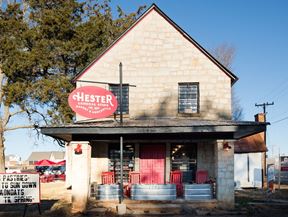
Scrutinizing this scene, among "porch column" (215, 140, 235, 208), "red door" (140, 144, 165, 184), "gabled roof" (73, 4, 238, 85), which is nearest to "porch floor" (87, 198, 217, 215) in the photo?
"porch column" (215, 140, 235, 208)

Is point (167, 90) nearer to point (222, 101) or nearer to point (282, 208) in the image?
point (222, 101)

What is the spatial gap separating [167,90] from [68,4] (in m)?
12.9

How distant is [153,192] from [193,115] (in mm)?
4229

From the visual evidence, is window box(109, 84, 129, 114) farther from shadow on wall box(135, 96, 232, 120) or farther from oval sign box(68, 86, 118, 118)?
oval sign box(68, 86, 118, 118)

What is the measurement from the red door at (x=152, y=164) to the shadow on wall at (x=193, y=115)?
1.41m

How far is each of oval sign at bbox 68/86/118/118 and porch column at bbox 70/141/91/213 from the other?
126 centimetres

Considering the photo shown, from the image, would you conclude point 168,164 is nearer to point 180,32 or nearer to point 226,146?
point 226,146

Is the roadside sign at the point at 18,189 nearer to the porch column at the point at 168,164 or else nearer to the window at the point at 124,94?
the window at the point at 124,94

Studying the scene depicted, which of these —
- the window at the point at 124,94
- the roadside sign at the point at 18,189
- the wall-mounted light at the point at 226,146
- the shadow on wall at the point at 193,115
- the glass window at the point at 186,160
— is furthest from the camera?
the window at the point at 124,94

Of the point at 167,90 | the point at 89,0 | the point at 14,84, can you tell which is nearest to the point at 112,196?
the point at 167,90

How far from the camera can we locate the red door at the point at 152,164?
690 inches

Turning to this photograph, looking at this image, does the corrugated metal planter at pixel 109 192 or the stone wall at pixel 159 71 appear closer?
the corrugated metal planter at pixel 109 192

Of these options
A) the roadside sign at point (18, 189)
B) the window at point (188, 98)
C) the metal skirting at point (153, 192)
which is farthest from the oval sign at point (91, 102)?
the window at point (188, 98)

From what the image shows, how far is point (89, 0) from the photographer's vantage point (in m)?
30.0
